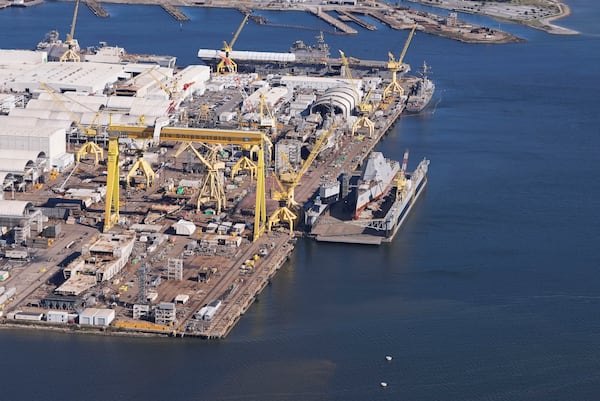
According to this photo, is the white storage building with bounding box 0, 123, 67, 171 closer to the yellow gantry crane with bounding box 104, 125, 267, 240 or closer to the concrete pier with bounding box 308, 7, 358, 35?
the yellow gantry crane with bounding box 104, 125, 267, 240

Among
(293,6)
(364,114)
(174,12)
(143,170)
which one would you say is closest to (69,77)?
(364,114)

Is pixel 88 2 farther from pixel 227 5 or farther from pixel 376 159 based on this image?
pixel 376 159

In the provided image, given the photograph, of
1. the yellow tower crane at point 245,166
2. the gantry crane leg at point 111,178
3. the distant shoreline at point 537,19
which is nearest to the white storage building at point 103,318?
the gantry crane leg at point 111,178

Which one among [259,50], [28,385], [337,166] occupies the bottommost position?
[28,385]

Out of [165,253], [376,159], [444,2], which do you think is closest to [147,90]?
[376,159]

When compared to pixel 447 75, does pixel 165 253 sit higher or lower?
lower

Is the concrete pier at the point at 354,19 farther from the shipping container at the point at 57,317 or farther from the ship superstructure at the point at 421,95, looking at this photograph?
the shipping container at the point at 57,317

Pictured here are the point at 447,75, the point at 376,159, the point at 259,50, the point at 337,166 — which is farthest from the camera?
the point at 259,50
